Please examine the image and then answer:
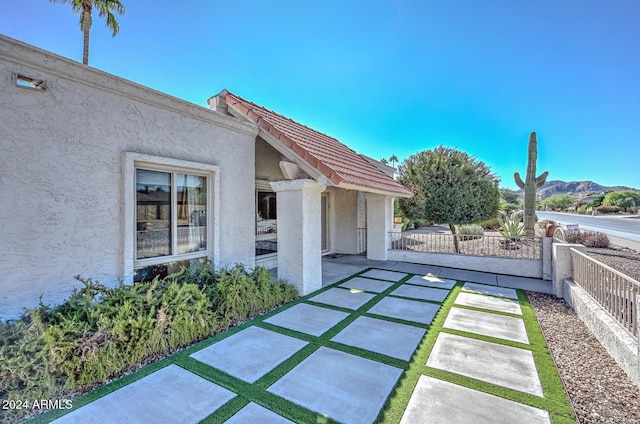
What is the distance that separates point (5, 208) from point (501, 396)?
8021 mm

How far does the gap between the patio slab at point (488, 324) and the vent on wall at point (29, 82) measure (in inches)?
357

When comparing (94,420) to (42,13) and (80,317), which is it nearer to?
(80,317)

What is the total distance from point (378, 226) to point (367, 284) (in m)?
4.26

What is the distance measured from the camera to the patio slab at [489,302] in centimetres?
690

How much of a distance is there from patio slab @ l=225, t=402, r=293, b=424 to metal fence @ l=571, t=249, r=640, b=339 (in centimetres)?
556

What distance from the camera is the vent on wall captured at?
4.39m

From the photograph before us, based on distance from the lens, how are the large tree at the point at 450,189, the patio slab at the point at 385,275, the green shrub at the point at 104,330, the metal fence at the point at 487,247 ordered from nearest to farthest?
1. the green shrub at the point at 104,330
2. the patio slab at the point at 385,275
3. the metal fence at the point at 487,247
4. the large tree at the point at 450,189

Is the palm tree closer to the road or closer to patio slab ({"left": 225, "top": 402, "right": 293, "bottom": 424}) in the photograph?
patio slab ({"left": 225, "top": 402, "right": 293, "bottom": 424})

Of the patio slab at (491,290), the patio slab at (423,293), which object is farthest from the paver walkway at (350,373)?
the patio slab at (491,290)

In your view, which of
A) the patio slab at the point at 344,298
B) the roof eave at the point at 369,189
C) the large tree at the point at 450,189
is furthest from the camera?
the large tree at the point at 450,189

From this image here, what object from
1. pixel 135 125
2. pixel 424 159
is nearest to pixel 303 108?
pixel 424 159

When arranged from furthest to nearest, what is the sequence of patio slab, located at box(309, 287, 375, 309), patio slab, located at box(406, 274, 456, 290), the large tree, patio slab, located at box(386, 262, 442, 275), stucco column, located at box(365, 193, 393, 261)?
the large tree
stucco column, located at box(365, 193, 393, 261)
patio slab, located at box(386, 262, 442, 275)
patio slab, located at box(406, 274, 456, 290)
patio slab, located at box(309, 287, 375, 309)

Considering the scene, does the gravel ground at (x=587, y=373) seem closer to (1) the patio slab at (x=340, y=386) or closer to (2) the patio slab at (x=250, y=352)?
(1) the patio slab at (x=340, y=386)

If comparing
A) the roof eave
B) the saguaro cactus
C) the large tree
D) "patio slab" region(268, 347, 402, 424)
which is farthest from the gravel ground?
the saguaro cactus
